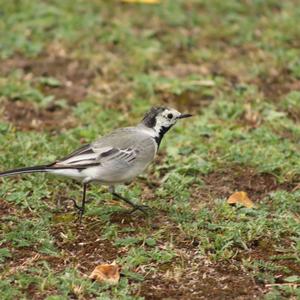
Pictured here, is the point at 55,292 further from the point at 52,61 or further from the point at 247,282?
the point at 52,61

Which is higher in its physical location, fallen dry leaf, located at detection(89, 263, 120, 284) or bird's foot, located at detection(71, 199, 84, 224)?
fallen dry leaf, located at detection(89, 263, 120, 284)

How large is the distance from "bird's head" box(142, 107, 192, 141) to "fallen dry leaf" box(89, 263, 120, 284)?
1693 millimetres

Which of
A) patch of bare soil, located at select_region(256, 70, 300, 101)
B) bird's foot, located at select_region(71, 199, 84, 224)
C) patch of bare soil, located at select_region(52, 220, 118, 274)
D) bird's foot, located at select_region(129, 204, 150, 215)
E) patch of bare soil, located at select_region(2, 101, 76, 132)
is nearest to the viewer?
patch of bare soil, located at select_region(52, 220, 118, 274)

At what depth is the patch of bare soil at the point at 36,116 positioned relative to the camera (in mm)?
8367

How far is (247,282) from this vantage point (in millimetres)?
5445

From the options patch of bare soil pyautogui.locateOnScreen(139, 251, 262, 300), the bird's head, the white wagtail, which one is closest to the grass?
patch of bare soil pyautogui.locateOnScreen(139, 251, 262, 300)

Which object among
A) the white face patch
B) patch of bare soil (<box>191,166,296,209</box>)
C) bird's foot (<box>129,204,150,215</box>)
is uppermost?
the white face patch

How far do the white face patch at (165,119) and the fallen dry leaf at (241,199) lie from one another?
0.88 m

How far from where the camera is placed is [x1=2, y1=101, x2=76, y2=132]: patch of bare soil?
8367mm

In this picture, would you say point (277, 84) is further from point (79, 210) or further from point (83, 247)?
point (83, 247)

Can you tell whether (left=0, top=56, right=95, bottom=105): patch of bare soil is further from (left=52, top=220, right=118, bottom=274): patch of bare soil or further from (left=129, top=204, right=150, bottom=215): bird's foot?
(left=52, top=220, right=118, bottom=274): patch of bare soil

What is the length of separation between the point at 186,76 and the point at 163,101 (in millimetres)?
712

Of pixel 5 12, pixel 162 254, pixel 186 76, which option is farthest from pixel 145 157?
pixel 5 12

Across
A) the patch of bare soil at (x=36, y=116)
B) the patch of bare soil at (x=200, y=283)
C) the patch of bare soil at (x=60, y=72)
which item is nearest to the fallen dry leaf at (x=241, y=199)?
the patch of bare soil at (x=200, y=283)
